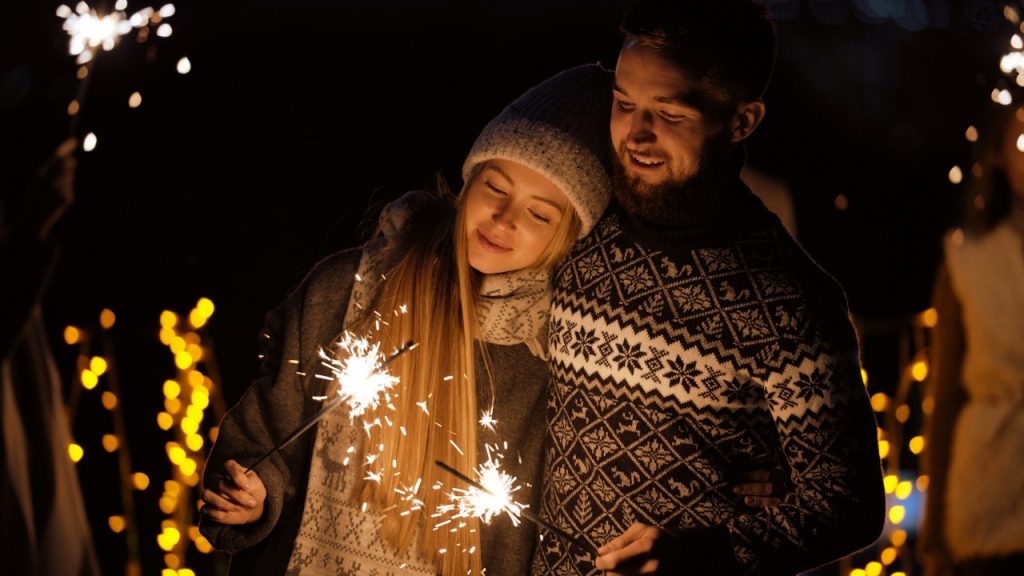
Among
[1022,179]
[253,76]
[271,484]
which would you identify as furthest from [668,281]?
[253,76]

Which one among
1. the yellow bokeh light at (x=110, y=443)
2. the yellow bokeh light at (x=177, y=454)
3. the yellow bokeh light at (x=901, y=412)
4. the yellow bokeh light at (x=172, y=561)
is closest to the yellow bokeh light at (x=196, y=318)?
the yellow bokeh light at (x=177, y=454)

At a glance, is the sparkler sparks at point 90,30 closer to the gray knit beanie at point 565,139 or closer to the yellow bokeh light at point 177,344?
the gray knit beanie at point 565,139

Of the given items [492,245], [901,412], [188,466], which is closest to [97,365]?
[188,466]

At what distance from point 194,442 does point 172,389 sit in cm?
24

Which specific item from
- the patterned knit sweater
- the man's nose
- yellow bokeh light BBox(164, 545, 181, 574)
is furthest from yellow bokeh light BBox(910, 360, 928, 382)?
yellow bokeh light BBox(164, 545, 181, 574)

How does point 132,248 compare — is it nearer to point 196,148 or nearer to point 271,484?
point 196,148

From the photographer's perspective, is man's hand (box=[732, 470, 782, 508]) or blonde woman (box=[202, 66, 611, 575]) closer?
man's hand (box=[732, 470, 782, 508])

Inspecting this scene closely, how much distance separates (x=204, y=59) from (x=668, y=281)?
8.29 feet

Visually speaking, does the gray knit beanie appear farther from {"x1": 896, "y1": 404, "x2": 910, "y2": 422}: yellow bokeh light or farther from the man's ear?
{"x1": 896, "y1": 404, "x2": 910, "y2": 422}: yellow bokeh light

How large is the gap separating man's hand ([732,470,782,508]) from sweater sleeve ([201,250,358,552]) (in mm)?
1030

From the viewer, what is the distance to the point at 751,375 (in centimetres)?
218

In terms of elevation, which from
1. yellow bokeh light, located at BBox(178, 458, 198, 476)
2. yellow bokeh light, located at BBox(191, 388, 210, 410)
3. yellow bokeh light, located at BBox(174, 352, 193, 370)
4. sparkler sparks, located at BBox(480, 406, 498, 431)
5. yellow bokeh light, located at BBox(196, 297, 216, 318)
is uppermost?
yellow bokeh light, located at BBox(196, 297, 216, 318)

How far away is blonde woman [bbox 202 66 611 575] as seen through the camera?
92.7 inches

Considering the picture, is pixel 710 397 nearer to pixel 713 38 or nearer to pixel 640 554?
pixel 640 554
